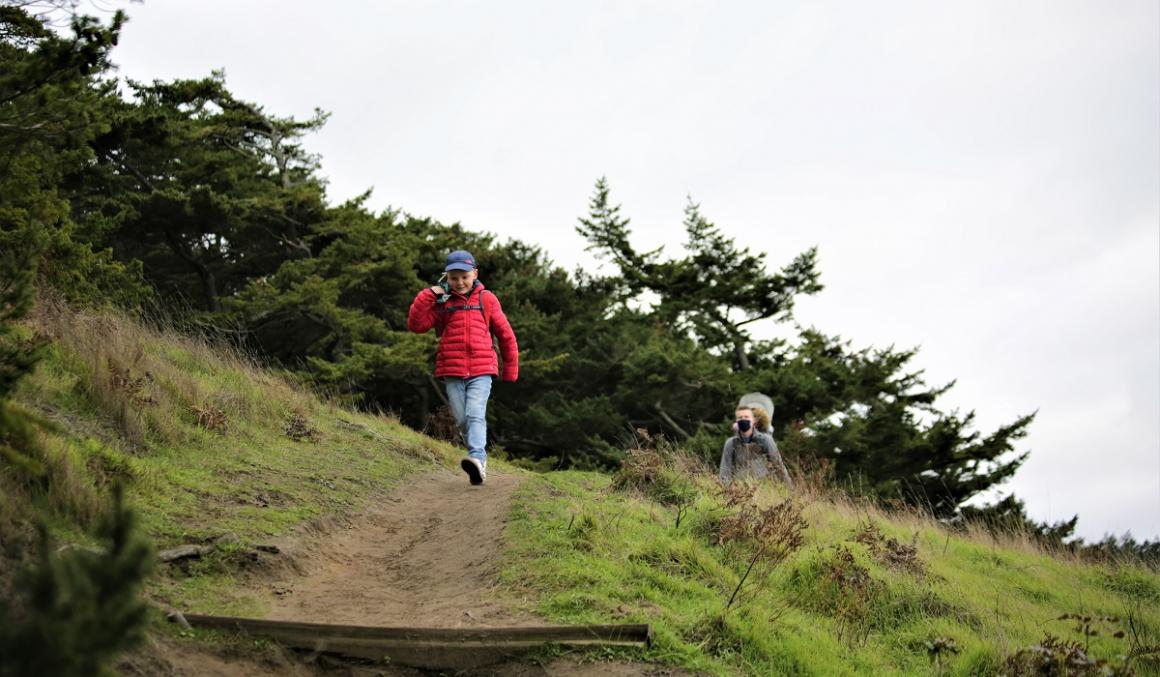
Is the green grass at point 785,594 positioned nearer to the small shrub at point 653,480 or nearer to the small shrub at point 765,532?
the small shrub at point 765,532

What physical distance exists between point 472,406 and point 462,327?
0.82 meters

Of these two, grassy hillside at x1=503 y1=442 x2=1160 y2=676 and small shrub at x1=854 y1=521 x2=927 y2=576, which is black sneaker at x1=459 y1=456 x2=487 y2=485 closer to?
grassy hillside at x1=503 y1=442 x2=1160 y2=676

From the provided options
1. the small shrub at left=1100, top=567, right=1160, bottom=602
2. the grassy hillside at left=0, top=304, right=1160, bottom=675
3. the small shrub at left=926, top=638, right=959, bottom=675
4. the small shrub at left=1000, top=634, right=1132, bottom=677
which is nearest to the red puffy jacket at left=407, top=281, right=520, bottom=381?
the grassy hillside at left=0, top=304, right=1160, bottom=675

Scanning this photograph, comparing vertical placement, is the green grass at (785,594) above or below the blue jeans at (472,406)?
below

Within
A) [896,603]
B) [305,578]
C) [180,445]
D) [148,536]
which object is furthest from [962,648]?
[180,445]

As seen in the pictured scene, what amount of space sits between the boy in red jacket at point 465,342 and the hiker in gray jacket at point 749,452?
321cm

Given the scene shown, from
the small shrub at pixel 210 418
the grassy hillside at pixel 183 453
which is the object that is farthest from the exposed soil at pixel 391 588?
the small shrub at pixel 210 418

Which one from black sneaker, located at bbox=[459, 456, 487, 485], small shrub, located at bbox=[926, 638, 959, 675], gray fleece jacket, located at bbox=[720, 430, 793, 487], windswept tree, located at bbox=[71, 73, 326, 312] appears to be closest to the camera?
small shrub, located at bbox=[926, 638, 959, 675]

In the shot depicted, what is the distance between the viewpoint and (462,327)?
9680 mm

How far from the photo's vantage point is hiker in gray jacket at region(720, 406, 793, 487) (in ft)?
37.2

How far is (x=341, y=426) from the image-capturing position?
12.3 m

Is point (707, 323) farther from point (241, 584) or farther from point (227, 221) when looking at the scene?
point (241, 584)

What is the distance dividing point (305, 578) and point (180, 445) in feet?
8.46

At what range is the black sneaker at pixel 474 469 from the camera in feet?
31.8
